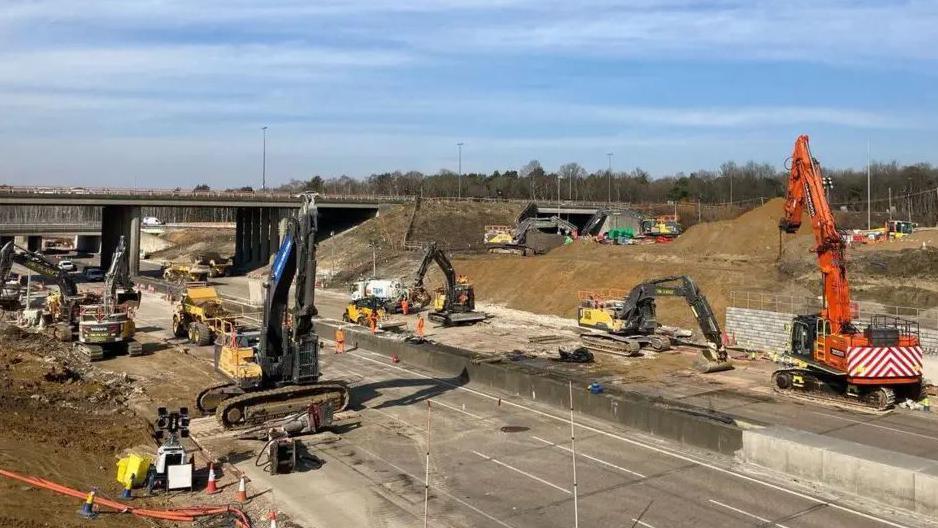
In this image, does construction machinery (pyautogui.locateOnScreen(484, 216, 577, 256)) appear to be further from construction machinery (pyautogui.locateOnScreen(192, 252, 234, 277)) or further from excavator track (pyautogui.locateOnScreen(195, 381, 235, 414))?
excavator track (pyautogui.locateOnScreen(195, 381, 235, 414))

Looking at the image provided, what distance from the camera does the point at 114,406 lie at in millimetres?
25062

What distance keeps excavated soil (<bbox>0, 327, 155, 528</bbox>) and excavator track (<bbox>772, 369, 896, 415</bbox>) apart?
20.6 meters

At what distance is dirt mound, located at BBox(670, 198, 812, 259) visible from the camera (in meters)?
57.0

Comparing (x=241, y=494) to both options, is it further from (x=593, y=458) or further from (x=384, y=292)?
(x=384, y=292)

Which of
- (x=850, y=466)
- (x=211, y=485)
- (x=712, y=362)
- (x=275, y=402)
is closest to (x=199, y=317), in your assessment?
(x=275, y=402)

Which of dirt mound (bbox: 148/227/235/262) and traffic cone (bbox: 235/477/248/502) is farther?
dirt mound (bbox: 148/227/235/262)

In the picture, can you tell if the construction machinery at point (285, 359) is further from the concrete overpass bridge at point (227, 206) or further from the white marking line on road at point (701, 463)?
the concrete overpass bridge at point (227, 206)

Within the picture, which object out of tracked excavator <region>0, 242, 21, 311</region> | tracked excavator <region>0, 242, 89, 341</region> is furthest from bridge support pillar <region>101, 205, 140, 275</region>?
tracked excavator <region>0, 242, 89, 341</region>

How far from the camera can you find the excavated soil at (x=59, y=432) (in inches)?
567

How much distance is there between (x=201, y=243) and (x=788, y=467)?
116m

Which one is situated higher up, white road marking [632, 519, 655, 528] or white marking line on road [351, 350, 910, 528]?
white marking line on road [351, 350, 910, 528]

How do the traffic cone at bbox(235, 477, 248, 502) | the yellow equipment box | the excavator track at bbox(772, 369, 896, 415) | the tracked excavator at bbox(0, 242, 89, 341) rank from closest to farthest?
the traffic cone at bbox(235, 477, 248, 502)
the yellow equipment box
the excavator track at bbox(772, 369, 896, 415)
the tracked excavator at bbox(0, 242, 89, 341)

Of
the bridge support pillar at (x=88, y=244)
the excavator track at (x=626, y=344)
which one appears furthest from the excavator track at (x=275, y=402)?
the bridge support pillar at (x=88, y=244)

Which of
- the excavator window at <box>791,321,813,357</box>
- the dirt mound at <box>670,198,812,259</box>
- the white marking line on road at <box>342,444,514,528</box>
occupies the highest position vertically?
the dirt mound at <box>670,198,812,259</box>
